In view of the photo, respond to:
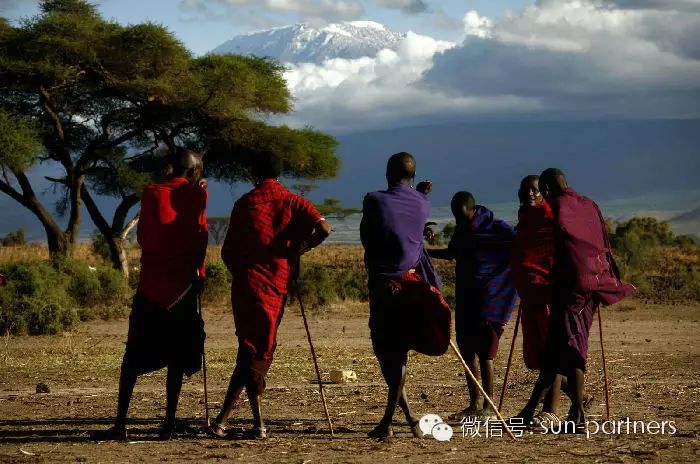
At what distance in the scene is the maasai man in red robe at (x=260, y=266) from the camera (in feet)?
29.8

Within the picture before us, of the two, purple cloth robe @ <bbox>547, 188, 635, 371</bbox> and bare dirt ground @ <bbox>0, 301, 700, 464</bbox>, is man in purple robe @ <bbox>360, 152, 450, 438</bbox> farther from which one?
purple cloth robe @ <bbox>547, 188, 635, 371</bbox>

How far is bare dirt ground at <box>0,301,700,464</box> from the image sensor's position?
28.0ft

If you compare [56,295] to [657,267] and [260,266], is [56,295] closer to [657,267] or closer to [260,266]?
[260,266]

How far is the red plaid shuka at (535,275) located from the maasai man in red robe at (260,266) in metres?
1.79

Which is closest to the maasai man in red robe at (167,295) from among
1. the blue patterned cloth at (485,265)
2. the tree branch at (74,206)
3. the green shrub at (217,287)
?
the blue patterned cloth at (485,265)

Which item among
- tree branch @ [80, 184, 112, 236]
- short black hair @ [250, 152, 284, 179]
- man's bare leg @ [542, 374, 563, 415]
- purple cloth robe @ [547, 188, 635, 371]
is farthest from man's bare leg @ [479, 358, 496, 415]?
tree branch @ [80, 184, 112, 236]

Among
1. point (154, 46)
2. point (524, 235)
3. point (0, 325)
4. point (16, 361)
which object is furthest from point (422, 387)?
point (154, 46)

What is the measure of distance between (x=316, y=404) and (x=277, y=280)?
2.25 m

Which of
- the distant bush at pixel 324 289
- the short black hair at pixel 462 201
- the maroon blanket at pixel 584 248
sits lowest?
the distant bush at pixel 324 289

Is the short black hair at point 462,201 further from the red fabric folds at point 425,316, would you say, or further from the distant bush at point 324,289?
the distant bush at point 324,289

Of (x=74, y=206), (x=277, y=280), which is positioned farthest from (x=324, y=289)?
(x=277, y=280)

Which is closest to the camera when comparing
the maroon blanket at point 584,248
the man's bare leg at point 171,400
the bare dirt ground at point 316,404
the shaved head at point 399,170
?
the bare dirt ground at point 316,404

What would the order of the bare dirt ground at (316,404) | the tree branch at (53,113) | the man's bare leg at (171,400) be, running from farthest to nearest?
the tree branch at (53,113) → the man's bare leg at (171,400) → the bare dirt ground at (316,404)

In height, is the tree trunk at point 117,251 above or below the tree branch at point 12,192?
below
